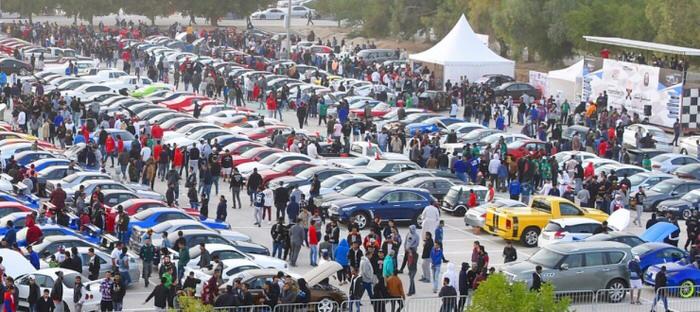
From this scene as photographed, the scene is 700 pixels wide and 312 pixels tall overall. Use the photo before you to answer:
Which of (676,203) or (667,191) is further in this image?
(667,191)

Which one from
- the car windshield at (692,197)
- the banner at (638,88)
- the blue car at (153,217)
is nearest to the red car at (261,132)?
the car windshield at (692,197)

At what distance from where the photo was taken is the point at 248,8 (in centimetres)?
9181

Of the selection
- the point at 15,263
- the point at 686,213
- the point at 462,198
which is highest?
the point at 15,263

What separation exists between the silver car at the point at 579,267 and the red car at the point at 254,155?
14773 mm

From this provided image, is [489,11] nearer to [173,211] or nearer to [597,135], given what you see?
[597,135]

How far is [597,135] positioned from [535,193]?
8010 mm

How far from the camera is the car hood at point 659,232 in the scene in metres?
32.3

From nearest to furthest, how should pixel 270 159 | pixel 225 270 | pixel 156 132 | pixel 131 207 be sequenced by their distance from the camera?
1. pixel 225 270
2. pixel 131 207
3. pixel 270 159
4. pixel 156 132

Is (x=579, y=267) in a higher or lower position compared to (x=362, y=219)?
higher

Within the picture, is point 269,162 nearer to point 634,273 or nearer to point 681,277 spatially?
point 634,273

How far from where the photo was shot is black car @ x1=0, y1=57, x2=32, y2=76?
206 feet

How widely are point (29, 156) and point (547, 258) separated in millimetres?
16693

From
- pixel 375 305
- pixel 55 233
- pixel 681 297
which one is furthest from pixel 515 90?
pixel 375 305

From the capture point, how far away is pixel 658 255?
2961 cm
